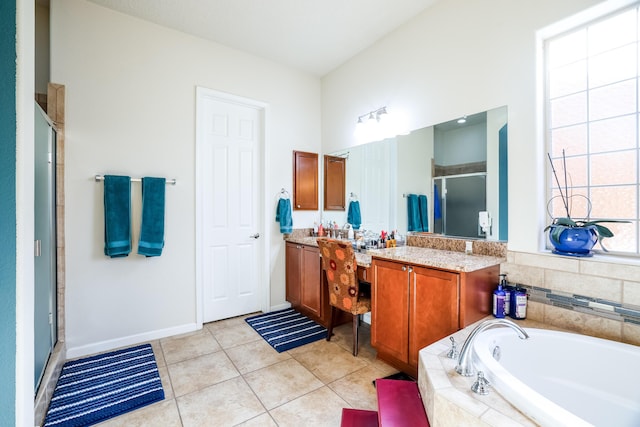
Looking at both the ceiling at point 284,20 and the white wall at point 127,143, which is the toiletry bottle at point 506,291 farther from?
the white wall at point 127,143

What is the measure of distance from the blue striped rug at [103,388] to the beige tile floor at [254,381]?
76 mm

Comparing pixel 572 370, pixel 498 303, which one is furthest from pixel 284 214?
pixel 572 370

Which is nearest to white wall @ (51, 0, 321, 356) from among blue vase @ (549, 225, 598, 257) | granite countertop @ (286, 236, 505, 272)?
granite countertop @ (286, 236, 505, 272)

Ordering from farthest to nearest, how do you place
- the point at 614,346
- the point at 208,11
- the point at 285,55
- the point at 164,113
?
the point at 285,55 < the point at 164,113 < the point at 208,11 < the point at 614,346

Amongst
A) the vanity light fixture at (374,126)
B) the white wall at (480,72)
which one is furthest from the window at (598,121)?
the vanity light fixture at (374,126)

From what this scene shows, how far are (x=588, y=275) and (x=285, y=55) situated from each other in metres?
3.42

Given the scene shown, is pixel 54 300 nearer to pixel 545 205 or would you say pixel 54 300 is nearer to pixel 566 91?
pixel 545 205

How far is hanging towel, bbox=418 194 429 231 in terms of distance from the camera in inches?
103

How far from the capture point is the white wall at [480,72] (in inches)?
75.4

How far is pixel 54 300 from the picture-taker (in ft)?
7.37

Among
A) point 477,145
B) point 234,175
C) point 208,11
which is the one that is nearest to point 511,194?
point 477,145

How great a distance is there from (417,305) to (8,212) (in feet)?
7.00

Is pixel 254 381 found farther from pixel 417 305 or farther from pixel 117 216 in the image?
pixel 117 216

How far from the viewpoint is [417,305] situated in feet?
6.41
